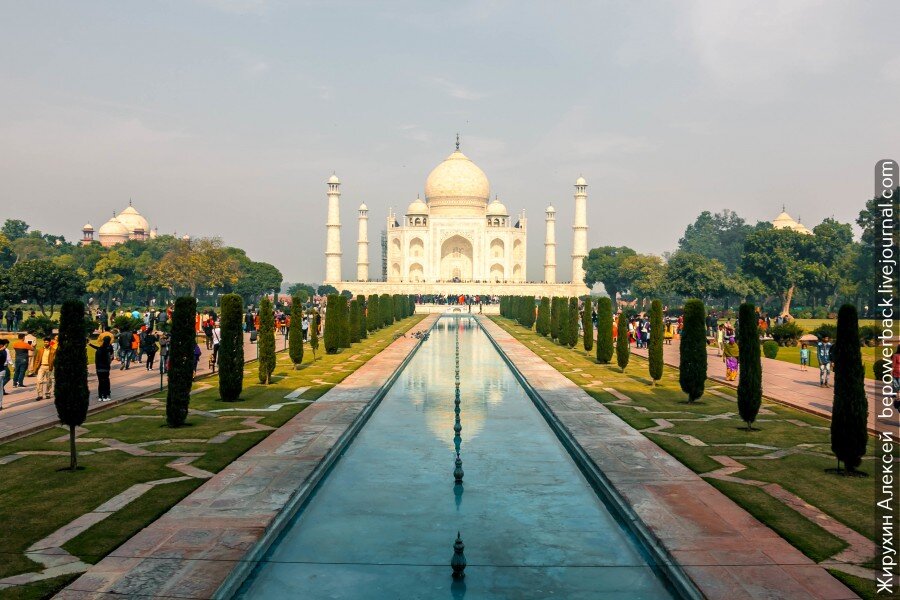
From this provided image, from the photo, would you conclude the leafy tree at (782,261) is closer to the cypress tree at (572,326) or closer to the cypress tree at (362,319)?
the cypress tree at (572,326)

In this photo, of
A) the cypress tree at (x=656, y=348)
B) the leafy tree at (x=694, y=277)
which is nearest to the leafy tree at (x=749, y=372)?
the cypress tree at (x=656, y=348)

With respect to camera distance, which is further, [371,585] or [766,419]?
[766,419]

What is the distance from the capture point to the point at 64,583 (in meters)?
5.59

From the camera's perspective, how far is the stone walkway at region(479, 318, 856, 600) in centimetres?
564

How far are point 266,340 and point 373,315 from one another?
18.8 m

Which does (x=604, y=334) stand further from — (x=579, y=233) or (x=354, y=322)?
(x=579, y=233)

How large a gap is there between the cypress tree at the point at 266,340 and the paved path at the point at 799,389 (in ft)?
32.6

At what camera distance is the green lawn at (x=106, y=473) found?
6434 mm

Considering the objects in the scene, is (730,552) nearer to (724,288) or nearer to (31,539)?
(31,539)

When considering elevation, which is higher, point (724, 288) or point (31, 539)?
point (724, 288)

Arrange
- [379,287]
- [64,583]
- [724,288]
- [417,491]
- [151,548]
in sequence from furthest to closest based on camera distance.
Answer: [379,287]
[724,288]
[417,491]
[151,548]
[64,583]

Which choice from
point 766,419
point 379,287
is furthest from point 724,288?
point 766,419

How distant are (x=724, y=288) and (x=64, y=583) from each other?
5080 centimetres

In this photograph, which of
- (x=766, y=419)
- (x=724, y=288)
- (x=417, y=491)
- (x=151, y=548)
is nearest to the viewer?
(x=151, y=548)
